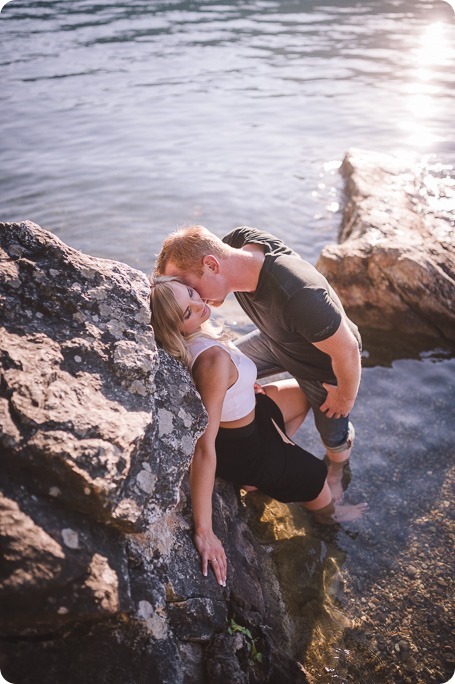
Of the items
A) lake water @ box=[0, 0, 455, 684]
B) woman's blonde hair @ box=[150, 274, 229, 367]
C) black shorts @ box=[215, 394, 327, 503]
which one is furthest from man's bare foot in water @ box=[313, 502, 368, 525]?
woman's blonde hair @ box=[150, 274, 229, 367]

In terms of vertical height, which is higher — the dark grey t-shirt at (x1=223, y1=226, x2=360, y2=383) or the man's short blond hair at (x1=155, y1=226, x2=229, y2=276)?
the man's short blond hair at (x1=155, y1=226, x2=229, y2=276)

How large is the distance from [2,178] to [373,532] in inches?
421

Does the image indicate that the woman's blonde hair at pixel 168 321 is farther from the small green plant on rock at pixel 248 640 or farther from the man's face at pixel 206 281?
the small green plant on rock at pixel 248 640

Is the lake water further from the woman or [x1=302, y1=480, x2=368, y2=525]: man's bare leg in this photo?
the woman

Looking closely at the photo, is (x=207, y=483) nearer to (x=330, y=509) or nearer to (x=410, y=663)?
(x=330, y=509)

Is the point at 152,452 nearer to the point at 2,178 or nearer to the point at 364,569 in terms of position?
the point at 364,569

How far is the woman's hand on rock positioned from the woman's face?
1328mm

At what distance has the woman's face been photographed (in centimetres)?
320

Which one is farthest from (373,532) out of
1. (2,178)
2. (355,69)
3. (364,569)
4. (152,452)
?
(355,69)

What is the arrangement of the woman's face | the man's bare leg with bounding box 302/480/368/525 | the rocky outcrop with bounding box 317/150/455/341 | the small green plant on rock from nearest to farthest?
the small green plant on rock, the woman's face, the man's bare leg with bounding box 302/480/368/525, the rocky outcrop with bounding box 317/150/455/341

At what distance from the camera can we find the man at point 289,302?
3.59 meters

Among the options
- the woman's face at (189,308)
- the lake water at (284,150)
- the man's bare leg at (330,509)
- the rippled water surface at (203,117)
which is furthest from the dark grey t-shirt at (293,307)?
the rippled water surface at (203,117)

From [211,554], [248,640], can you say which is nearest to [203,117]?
[211,554]

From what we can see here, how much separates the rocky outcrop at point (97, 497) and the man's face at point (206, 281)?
0.89 metres
